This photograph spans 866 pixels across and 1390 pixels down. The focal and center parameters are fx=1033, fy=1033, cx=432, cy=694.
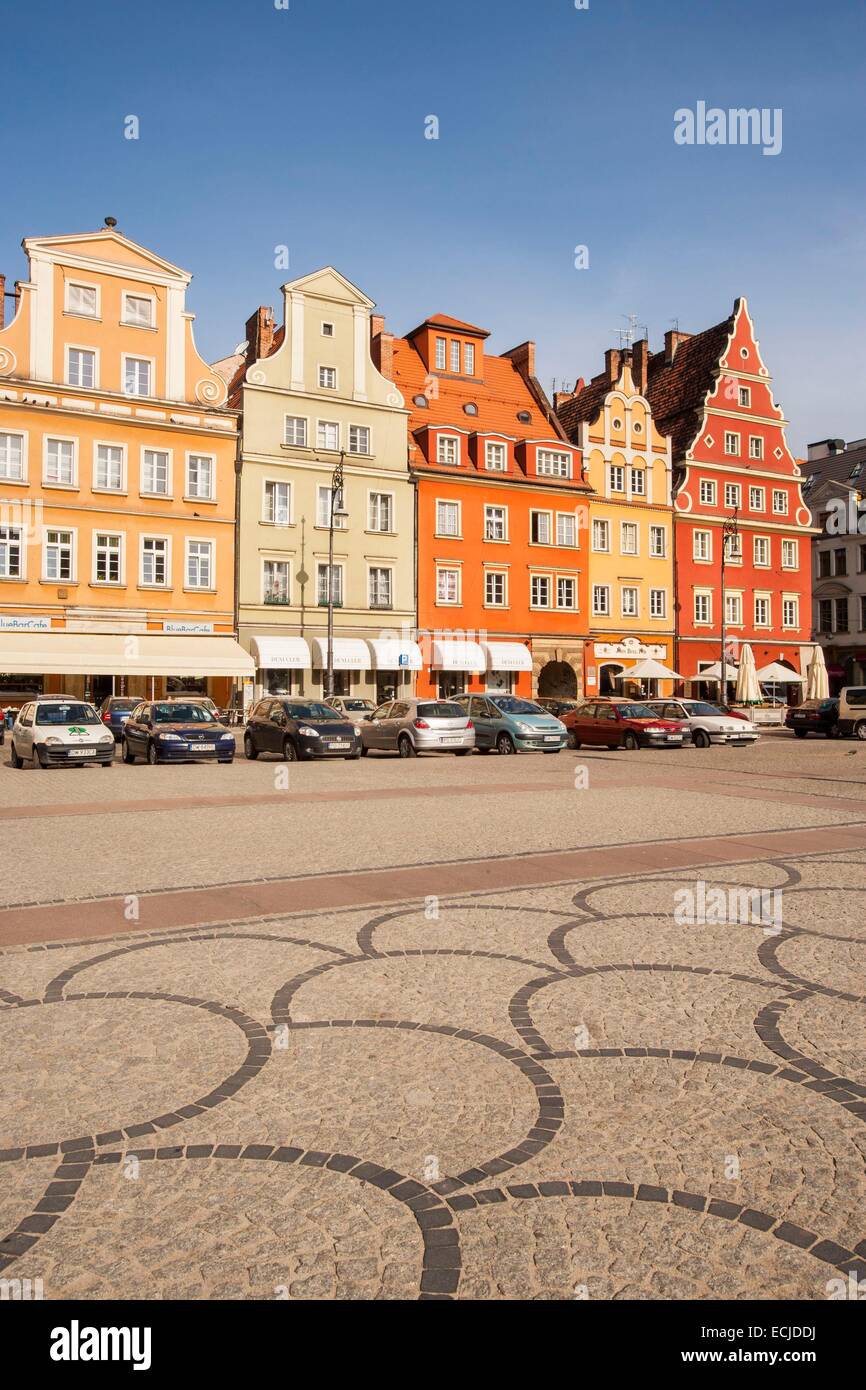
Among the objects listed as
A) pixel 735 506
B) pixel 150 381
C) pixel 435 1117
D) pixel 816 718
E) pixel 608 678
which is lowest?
pixel 435 1117

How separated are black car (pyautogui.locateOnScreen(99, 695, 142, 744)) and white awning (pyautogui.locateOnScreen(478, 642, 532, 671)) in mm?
17456

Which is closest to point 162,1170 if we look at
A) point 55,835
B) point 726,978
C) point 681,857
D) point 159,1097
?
point 159,1097

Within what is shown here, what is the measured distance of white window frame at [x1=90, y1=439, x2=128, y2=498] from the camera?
39.4 m

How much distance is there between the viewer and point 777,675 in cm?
5122

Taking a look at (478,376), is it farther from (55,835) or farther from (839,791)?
(55,835)

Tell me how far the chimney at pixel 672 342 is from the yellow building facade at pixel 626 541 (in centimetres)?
662

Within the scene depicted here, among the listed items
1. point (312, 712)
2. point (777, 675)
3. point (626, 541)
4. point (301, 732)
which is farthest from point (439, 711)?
point (777, 675)

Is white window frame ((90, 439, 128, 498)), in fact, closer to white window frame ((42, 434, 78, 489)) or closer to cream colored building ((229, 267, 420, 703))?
white window frame ((42, 434, 78, 489))

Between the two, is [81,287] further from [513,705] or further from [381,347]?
[513,705]

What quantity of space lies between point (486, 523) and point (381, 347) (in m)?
9.30

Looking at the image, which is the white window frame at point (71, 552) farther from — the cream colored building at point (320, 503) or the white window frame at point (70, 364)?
the cream colored building at point (320, 503)

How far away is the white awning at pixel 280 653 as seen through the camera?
41.2m

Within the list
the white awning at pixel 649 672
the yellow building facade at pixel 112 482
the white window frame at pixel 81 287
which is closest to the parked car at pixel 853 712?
the white awning at pixel 649 672

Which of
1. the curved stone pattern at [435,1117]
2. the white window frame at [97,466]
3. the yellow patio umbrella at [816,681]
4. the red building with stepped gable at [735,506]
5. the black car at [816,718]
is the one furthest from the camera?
the red building with stepped gable at [735,506]
